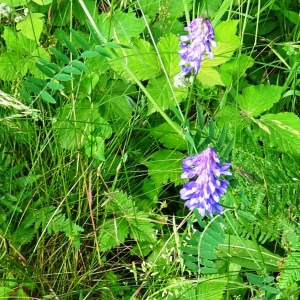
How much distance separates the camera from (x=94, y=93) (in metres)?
1.61

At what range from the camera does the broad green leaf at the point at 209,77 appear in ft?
5.06

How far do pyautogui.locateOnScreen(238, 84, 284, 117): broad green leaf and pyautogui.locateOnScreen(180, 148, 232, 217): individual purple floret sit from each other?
578 mm

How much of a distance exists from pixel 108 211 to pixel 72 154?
0.18m

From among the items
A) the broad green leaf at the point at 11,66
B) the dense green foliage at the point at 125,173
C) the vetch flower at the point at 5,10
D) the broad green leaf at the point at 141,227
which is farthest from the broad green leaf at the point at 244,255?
the vetch flower at the point at 5,10

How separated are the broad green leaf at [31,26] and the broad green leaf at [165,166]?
48cm

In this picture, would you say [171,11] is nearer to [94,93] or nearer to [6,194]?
[94,93]

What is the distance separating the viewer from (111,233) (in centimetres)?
151

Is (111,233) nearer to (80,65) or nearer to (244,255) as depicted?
(244,255)

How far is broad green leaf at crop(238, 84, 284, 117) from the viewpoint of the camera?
5.07 feet

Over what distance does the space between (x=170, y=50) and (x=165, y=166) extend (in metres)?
0.33

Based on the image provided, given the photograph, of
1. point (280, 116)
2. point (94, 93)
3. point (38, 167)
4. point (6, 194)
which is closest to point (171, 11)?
point (94, 93)

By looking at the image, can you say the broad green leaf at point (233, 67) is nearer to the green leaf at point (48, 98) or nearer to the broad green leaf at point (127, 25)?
the broad green leaf at point (127, 25)

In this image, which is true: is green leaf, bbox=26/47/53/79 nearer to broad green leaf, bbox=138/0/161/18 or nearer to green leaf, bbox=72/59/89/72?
broad green leaf, bbox=138/0/161/18

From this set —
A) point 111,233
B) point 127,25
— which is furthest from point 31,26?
point 111,233
